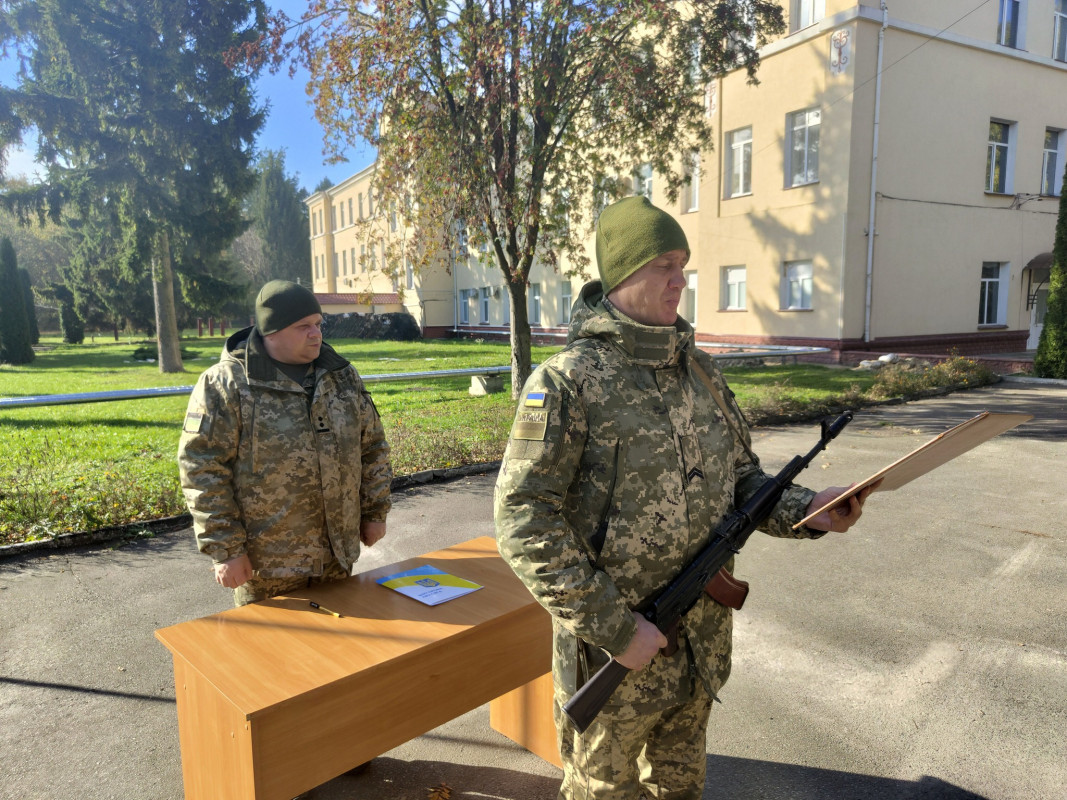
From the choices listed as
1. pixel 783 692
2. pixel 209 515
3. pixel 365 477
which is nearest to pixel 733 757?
pixel 783 692

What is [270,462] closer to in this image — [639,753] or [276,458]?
[276,458]

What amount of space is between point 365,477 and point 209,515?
2.23 feet

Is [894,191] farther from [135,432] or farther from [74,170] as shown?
[74,170]

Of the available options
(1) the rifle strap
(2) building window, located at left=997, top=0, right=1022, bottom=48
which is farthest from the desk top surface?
(2) building window, located at left=997, top=0, right=1022, bottom=48

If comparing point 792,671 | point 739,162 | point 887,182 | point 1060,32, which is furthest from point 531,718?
point 1060,32

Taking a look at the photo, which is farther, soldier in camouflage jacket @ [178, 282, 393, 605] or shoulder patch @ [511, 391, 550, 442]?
soldier in camouflage jacket @ [178, 282, 393, 605]

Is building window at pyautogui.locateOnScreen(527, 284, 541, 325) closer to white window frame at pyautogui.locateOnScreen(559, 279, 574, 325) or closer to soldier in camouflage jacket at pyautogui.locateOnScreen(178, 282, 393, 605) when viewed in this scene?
white window frame at pyautogui.locateOnScreen(559, 279, 574, 325)

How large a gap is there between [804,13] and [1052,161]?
9.05 m

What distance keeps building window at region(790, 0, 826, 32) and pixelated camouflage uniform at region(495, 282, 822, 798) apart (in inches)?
744

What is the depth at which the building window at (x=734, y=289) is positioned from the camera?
19.8 m

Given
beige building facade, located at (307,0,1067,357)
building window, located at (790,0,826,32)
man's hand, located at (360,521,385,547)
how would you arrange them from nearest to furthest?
man's hand, located at (360,521,385,547) → beige building facade, located at (307,0,1067,357) → building window, located at (790,0,826,32)

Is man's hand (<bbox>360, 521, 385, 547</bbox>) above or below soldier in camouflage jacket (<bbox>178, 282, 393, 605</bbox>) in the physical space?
below

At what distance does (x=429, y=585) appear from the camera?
2838mm

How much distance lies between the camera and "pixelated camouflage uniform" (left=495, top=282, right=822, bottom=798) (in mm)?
1751
